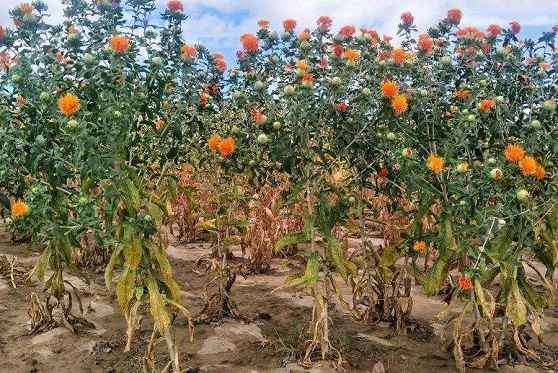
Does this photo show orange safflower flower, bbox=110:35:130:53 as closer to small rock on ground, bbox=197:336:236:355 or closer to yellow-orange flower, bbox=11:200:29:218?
yellow-orange flower, bbox=11:200:29:218

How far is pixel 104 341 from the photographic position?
487 centimetres

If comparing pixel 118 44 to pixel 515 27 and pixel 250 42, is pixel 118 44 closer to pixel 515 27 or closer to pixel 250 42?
pixel 250 42

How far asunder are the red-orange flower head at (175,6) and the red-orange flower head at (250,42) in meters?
0.45

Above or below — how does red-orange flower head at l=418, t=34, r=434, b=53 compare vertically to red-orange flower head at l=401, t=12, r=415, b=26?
below

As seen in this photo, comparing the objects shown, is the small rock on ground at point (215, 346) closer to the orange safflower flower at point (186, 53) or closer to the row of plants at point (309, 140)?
the row of plants at point (309, 140)

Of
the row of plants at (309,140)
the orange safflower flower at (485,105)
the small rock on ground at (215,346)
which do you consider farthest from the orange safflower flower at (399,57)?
the small rock on ground at (215,346)

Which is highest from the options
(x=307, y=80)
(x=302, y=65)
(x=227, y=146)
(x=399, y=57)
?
(x=399, y=57)

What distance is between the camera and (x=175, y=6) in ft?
13.9

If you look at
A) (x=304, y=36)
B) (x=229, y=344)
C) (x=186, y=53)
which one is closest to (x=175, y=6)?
(x=186, y=53)

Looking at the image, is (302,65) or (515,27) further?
(515,27)

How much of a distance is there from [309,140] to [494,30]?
1716 millimetres

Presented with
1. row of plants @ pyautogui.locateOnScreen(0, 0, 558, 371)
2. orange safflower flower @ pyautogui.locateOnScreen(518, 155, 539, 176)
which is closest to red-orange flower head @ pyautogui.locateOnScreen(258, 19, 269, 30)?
row of plants @ pyautogui.locateOnScreen(0, 0, 558, 371)

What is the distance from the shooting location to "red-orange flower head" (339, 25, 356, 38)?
4493 mm

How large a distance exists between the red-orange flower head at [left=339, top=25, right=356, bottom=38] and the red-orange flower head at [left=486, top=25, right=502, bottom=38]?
1.05 metres
